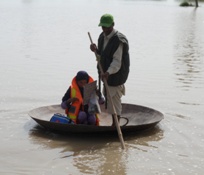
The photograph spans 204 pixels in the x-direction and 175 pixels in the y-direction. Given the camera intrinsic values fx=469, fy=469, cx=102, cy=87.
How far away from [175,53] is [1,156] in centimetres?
1070

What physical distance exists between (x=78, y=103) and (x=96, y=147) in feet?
2.13

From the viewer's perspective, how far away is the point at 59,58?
13344 millimetres

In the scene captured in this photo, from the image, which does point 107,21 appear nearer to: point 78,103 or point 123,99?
point 78,103

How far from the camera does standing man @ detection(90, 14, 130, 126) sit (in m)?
5.91

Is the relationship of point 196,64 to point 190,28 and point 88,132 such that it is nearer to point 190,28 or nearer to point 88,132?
point 88,132

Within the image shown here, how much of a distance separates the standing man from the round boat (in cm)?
34

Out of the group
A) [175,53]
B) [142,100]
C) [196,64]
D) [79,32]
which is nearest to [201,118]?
[142,100]

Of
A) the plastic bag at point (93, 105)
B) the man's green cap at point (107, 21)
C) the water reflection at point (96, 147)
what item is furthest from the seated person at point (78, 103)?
the man's green cap at point (107, 21)

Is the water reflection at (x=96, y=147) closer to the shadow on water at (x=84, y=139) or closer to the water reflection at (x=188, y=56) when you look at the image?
the shadow on water at (x=84, y=139)

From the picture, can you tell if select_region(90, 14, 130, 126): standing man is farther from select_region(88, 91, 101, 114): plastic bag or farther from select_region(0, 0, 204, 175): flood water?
select_region(0, 0, 204, 175): flood water

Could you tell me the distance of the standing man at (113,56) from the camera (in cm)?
591

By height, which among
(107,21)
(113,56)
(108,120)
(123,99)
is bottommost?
(123,99)

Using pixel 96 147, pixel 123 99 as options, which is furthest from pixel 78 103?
pixel 123 99

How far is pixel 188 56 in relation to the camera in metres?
14.9
